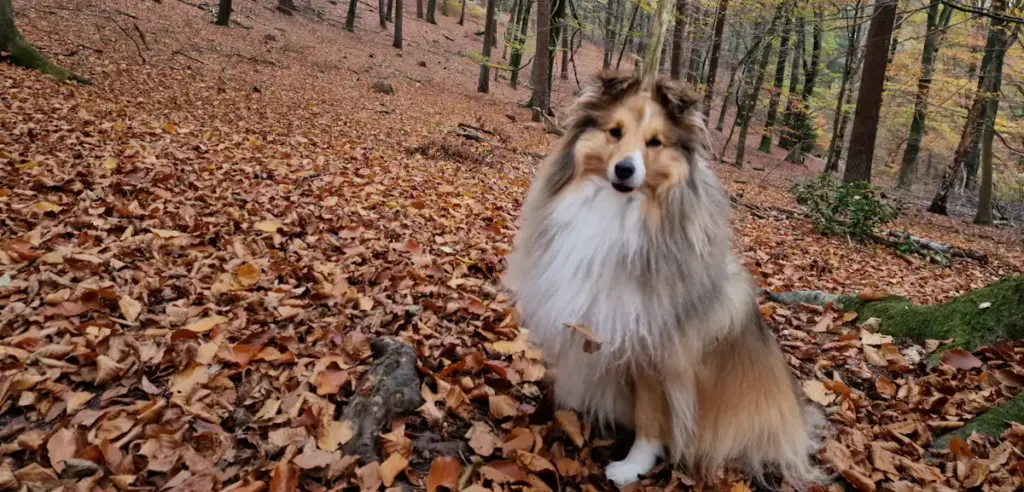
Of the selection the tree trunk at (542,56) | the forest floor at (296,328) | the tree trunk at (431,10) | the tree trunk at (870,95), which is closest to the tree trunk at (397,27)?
the tree trunk at (431,10)

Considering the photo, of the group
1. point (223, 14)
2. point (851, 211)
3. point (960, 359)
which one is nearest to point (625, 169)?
point (960, 359)

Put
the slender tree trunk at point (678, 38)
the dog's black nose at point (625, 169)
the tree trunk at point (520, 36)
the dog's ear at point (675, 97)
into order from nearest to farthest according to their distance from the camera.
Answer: the dog's black nose at point (625, 169) < the dog's ear at point (675, 97) < the slender tree trunk at point (678, 38) < the tree trunk at point (520, 36)

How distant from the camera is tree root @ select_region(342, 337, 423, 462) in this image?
2549mm

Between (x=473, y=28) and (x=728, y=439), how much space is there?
125 feet

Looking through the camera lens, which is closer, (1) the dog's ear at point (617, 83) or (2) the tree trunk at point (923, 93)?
(1) the dog's ear at point (617, 83)

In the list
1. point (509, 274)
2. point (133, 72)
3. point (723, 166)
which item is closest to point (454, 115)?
point (133, 72)

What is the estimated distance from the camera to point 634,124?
2.44 metres

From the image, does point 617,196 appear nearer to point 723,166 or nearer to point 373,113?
point 373,113

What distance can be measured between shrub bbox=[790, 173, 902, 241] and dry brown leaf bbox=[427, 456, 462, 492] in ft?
28.6

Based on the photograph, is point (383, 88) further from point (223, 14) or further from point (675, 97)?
point (675, 97)

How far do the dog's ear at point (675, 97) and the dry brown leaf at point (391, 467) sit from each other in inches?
78.8

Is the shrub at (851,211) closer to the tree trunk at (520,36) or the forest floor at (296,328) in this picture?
the forest floor at (296,328)

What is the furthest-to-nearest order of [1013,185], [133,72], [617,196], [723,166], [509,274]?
1. [1013,185]
2. [723,166]
3. [133,72]
4. [509,274]
5. [617,196]

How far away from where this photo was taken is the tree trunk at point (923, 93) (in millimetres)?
17250
